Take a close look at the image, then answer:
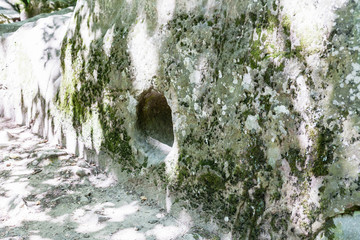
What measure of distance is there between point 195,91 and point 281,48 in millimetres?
773

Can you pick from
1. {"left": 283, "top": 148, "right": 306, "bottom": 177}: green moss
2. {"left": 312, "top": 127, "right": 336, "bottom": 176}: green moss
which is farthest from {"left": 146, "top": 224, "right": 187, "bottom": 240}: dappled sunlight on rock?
{"left": 312, "top": 127, "right": 336, "bottom": 176}: green moss

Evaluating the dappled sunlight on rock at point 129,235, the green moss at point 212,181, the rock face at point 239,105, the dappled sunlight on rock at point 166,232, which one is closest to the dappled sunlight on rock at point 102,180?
the rock face at point 239,105

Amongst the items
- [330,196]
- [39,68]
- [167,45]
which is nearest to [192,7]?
[167,45]

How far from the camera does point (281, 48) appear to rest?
7.24ft

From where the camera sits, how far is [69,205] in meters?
3.25

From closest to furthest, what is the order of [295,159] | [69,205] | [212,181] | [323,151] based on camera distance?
1. [323,151]
2. [295,159]
3. [212,181]
4. [69,205]

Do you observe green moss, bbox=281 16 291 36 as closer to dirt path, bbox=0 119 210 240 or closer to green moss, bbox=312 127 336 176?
green moss, bbox=312 127 336 176

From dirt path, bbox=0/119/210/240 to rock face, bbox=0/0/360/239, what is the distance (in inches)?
9.4

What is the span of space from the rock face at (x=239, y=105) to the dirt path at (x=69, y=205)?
24 cm

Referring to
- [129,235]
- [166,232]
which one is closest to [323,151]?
[166,232]

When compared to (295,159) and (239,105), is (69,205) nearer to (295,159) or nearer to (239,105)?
(239,105)

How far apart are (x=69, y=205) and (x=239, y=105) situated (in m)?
1.93

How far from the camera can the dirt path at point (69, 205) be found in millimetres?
2830

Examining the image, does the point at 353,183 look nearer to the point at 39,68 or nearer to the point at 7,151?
the point at 7,151
